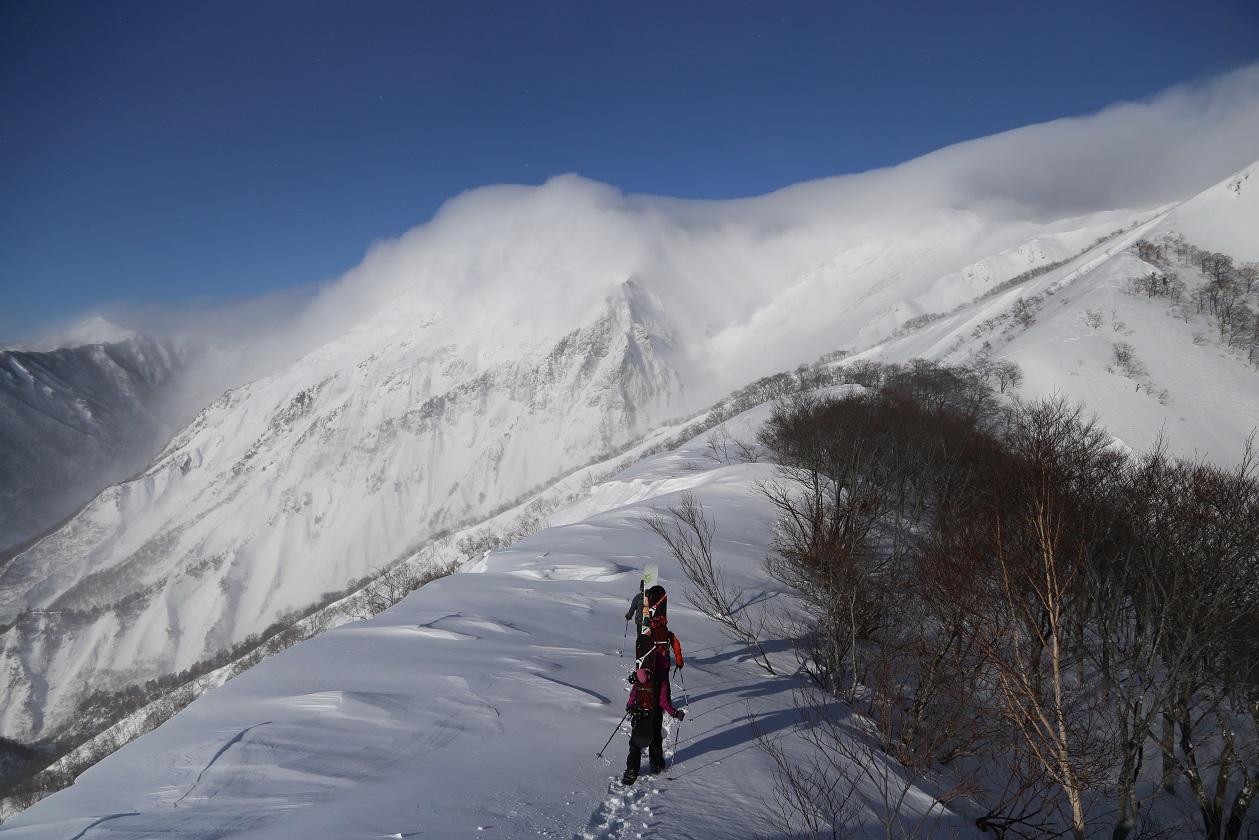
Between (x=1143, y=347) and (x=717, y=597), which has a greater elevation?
(x=1143, y=347)

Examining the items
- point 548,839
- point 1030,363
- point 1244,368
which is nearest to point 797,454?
point 548,839

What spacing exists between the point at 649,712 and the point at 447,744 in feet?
8.77

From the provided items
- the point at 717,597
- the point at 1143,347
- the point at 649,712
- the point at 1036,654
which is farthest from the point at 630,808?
the point at 1143,347

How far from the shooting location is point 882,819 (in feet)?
21.5

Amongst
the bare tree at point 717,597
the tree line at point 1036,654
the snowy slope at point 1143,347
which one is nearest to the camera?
the tree line at point 1036,654

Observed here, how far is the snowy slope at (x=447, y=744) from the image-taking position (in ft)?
18.6

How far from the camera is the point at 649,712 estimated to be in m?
6.78

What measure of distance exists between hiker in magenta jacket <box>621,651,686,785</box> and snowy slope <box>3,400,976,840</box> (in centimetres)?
24

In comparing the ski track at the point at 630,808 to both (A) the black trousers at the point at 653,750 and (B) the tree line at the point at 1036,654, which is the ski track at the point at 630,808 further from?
(B) the tree line at the point at 1036,654

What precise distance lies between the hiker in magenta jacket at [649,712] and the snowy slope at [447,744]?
24 centimetres

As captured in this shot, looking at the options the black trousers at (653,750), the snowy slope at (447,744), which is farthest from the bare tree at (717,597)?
the black trousers at (653,750)

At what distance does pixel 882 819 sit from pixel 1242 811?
385 inches

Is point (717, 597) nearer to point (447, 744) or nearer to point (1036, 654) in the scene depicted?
point (1036, 654)

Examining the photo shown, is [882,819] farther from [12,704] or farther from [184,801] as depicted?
[12,704]
